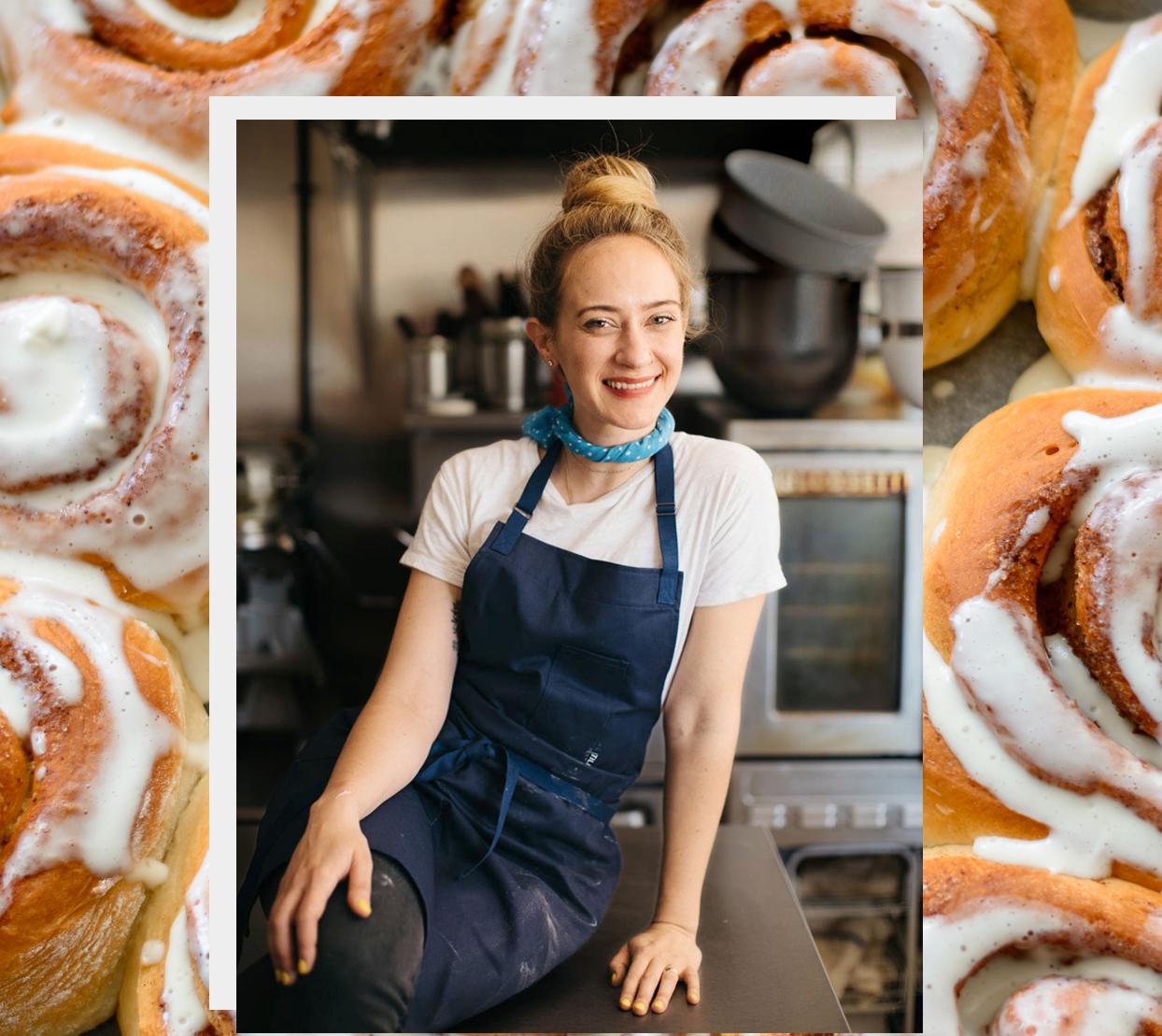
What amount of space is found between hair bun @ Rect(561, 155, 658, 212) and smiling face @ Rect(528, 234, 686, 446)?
3 centimetres

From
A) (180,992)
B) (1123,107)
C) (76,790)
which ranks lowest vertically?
(180,992)

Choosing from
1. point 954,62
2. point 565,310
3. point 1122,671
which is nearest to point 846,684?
point 1122,671

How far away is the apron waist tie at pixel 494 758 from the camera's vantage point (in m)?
0.62

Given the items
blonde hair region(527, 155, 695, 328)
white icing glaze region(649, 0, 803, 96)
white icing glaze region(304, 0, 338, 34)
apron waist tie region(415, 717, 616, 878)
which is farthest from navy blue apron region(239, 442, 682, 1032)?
white icing glaze region(304, 0, 338, 34)

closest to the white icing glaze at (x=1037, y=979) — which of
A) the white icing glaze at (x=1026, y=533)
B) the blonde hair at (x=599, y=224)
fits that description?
the white icing glaze at (x=1026, y=533)

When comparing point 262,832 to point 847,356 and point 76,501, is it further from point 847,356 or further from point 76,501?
point 847,356

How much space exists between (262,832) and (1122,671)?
54cm

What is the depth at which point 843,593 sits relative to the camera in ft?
2.05

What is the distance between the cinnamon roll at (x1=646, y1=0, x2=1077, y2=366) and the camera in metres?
0.62

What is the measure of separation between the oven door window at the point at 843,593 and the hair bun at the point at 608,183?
0.21 meters

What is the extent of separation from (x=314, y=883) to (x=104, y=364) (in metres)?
0.35

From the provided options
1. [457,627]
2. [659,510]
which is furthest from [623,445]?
[457,627]

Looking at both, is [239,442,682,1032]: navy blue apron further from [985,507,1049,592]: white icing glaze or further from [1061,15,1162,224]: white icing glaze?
[1061,15,1162,224]: white icing glaze

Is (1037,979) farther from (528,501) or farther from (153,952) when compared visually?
(153,952)
